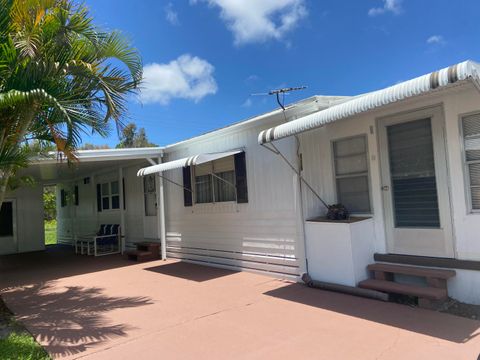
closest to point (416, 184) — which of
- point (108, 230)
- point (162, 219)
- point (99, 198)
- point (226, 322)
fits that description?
point (226, 322)

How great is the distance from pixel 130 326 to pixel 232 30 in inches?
498

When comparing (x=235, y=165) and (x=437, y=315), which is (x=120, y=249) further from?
(x=437, y=315)

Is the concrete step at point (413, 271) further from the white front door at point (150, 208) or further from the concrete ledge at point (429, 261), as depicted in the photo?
the white front door at point (150, 208)

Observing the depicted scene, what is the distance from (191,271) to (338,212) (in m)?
3.85

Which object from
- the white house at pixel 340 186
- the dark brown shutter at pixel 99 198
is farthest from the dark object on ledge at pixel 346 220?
the dark brown shutter at pixel 99 198

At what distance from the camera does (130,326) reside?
4883 millimetres

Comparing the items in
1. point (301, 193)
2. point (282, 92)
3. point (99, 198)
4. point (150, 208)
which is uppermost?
point (282, 92)

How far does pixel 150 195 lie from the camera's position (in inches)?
461

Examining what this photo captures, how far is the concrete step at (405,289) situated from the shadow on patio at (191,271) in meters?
3.21

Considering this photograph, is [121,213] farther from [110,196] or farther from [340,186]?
[340,186]

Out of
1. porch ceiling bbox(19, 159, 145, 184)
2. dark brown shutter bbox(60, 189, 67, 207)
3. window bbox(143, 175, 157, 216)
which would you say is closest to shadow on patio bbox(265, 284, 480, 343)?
window bbox(143, 175, 157, 216)

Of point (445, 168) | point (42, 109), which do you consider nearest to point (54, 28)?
point (42, 109)

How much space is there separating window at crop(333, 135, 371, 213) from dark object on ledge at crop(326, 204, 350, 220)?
0.78 feet

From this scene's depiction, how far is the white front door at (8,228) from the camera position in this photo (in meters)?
14.2
